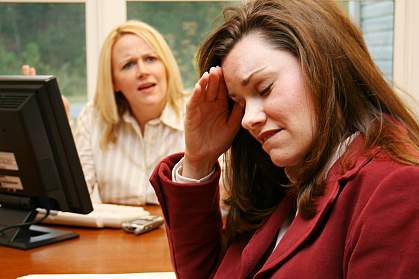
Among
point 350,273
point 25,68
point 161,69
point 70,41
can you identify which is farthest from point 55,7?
point 350,273

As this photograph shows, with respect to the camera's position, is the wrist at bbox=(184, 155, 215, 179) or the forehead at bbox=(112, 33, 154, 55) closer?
the wrist at bbox=(184, 155, 215, 179)

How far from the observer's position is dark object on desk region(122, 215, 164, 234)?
1.81 metres

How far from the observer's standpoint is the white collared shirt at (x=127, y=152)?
2.67 m

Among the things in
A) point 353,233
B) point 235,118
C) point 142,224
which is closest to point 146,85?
point 142,224

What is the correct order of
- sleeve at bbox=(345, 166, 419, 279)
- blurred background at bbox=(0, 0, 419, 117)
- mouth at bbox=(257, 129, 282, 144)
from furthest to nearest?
blurred background at bbox=(0, 0, 419, 117), mouth at bbox=(257, 129, 282, 144), sleeve at bbox=(345, 166, 419, 279)

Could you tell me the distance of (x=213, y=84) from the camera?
1.27 m

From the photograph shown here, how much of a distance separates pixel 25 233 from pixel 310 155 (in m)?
1.00

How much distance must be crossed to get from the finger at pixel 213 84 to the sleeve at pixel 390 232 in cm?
46

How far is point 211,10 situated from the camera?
3.30 meters

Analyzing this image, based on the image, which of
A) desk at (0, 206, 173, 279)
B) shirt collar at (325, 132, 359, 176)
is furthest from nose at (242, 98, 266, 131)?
→ desk at (0, 206, 173, 279)

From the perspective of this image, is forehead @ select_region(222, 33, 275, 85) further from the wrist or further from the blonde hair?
the blonde hair

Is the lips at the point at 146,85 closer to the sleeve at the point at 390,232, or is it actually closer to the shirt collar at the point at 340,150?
the shirt collar at the point at 340,150

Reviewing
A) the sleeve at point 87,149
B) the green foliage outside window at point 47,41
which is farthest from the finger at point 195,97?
the green foliage outside window at point 47,41

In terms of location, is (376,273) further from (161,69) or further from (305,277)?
(161,69)
